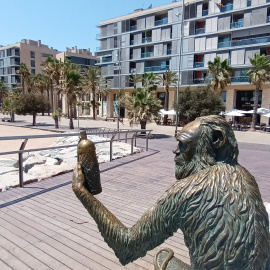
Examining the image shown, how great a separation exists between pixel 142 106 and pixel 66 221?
45.4 feet

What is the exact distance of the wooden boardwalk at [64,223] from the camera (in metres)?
2.65

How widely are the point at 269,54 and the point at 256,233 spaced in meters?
34.0

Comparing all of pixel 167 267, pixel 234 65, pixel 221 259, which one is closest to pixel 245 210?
pixel 221 259

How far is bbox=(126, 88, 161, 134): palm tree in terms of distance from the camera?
55.4ft

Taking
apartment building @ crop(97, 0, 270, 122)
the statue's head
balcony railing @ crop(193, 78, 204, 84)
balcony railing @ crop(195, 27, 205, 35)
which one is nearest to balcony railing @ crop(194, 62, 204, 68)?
apartment building @ crop(97, 0, 270, 122)

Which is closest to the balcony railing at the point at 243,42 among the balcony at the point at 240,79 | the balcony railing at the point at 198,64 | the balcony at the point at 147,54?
the balcony railing at the point at 198,64

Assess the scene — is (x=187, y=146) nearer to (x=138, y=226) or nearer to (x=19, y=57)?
(x=138, y=226)

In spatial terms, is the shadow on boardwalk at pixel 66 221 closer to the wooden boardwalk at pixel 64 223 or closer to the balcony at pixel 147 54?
the wooden boardwalk at pixel 64 223

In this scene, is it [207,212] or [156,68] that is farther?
[156,68]

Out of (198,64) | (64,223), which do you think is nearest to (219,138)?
(64,223)

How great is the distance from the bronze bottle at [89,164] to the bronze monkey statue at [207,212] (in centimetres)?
4

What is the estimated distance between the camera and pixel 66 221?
3.54 metres

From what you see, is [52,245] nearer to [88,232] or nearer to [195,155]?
[88,232]

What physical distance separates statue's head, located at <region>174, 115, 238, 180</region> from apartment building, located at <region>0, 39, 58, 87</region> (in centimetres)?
7186
